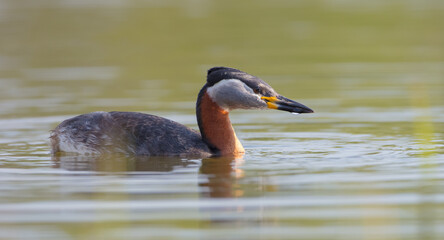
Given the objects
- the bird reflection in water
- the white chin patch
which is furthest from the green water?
the white chin patch

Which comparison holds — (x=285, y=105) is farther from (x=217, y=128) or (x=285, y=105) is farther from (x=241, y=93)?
(x=217, y=128)

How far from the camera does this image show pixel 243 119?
1468cm

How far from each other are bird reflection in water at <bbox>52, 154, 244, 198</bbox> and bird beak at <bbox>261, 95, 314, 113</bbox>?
0.77 metres

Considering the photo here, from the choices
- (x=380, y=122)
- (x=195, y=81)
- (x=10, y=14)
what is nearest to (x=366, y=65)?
(x=195, y=81)

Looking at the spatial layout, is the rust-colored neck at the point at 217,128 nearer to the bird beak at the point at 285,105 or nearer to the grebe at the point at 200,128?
the grebe at the point at 200,128

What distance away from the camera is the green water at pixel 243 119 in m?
8.02

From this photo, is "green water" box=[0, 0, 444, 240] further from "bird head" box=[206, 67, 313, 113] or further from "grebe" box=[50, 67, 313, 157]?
"bird head" box=[206, 67, 313, 113]

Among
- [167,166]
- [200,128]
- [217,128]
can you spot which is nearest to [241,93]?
[217,128]

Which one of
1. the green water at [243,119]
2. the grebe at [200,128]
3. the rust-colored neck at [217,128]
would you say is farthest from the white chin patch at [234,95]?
the green water at [243,119]

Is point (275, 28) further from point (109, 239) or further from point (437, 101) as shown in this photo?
point (109, 239)

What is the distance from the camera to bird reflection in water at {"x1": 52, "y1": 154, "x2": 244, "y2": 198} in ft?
31.9

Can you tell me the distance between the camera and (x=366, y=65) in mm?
19672

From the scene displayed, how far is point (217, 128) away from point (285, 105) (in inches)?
34.6

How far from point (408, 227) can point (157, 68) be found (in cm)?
1339
